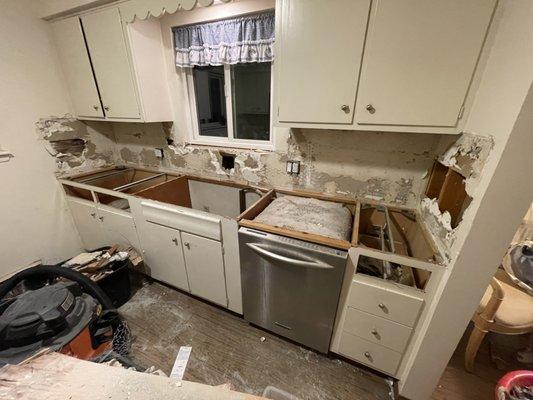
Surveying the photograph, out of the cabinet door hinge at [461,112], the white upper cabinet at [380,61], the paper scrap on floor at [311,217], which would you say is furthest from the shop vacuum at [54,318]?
the cabinet door hinge at [461,112]

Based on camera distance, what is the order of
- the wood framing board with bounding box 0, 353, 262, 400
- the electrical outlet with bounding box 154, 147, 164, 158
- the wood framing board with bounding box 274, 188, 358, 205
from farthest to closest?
the electrical outlet with bounding box 154, 147, 164, 158, the wood framing board with bounding box 274, 188, 358, 205, the wood framing board with bounding box 0, 353, 262, 400

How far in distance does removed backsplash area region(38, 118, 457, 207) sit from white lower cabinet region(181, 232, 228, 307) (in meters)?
0.68

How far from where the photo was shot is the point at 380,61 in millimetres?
1073

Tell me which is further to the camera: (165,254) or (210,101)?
(210,101)

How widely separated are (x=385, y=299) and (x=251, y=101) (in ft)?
5.71

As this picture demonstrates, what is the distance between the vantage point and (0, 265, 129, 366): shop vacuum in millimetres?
1056

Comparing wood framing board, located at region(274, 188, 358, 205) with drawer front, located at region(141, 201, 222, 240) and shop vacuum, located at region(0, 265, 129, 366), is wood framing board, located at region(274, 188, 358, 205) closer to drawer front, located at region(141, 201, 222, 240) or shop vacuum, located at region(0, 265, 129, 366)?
drawer front, located at region(141, 201, 222, 240)

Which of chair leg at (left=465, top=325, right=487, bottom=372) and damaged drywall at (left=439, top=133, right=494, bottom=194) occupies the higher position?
damaged drywall at (left=439, top=133, right=494, bottom=194)

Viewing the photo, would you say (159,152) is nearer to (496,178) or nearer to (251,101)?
(251,101)

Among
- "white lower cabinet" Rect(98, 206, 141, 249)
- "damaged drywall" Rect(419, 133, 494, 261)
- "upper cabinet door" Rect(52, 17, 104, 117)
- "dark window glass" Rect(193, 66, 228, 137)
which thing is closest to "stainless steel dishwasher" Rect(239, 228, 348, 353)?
"damaged drywall" Rect(419, 133, 494, 261)

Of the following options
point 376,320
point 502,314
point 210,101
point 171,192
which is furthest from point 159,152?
point 502,314

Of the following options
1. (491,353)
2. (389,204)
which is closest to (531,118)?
(389,204)

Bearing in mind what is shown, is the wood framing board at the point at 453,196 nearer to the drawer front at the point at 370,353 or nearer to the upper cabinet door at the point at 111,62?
the drawer front at the point at 370,353

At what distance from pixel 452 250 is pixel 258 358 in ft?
4.37
